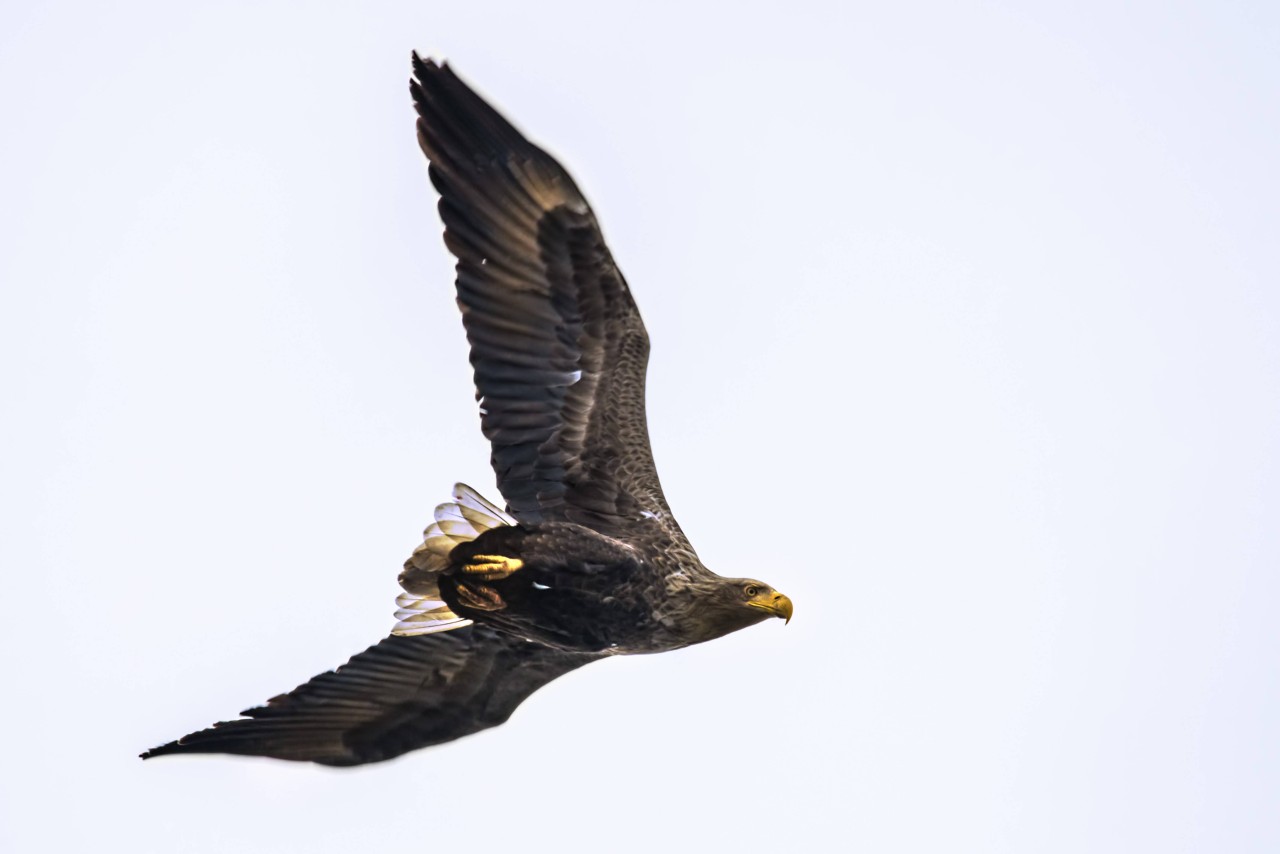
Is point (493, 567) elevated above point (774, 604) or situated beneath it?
elevated above

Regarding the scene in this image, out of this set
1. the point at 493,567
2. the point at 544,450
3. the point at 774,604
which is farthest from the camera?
the point at 544,450

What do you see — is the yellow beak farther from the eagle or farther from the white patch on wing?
the white patch on wing

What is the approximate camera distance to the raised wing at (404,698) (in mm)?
15227

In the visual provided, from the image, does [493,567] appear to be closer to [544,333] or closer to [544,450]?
[544,450]

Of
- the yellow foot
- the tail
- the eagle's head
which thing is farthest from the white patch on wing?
the eagle's head

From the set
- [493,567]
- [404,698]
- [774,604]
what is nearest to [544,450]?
[493,567]

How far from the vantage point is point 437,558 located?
47.6 feet

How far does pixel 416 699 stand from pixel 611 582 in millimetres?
2297

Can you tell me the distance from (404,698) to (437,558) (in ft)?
5.07

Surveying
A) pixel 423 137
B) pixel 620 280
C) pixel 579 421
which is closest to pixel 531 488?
pixel 579 421

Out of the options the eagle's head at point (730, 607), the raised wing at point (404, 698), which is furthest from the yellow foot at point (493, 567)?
the raised wing at point (404, 698)

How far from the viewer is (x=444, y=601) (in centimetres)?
1456

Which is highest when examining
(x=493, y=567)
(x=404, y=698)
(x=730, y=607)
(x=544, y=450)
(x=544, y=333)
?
(x=544, y=333)

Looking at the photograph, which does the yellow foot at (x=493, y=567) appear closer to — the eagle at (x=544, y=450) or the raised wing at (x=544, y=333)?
the eagle at (x=544, y=450)
